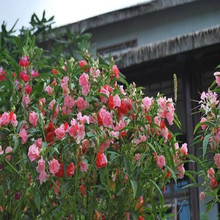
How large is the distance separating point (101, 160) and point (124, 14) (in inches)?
401

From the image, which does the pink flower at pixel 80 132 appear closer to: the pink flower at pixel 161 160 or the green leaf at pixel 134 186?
the green leaf at pixel 134 186

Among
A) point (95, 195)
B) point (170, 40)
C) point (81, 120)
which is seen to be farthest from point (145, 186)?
point (170, 40)

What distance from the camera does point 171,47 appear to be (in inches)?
426

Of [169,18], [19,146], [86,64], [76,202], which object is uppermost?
[169,18]

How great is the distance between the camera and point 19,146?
486 cm

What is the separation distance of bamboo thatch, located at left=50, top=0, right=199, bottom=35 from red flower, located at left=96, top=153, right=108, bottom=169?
368 inches

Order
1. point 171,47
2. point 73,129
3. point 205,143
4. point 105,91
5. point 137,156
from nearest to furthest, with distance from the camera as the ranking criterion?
point 205,143, point 73,129, point 137,156, point 105,91, point 171,47

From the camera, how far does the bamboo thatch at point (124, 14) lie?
13953 millimetres

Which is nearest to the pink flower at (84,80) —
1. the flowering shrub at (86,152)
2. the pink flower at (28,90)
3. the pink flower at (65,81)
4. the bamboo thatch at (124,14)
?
the flowering shrub at (86,152)

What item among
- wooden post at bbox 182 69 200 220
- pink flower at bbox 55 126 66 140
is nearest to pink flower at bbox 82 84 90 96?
pink flower at bbox 55 126 66 140

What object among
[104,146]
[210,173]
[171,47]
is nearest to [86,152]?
[104,146]

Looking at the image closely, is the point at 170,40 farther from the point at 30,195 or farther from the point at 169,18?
the point at 30,195

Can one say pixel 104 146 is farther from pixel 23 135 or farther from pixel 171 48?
pixel 171 48

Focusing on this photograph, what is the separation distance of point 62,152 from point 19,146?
346 millimetres
